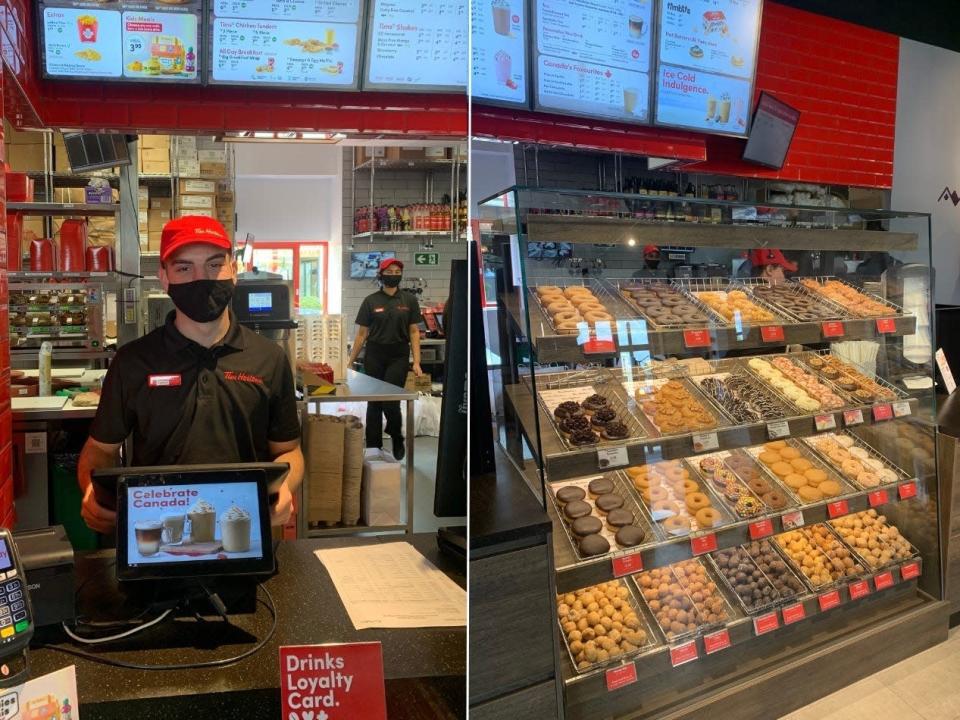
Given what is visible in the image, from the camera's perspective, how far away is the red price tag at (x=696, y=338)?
1.96 meters

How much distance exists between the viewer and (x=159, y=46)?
3.07ft

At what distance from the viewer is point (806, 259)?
228 centimetres

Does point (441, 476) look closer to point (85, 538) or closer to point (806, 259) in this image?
point (85, 538)

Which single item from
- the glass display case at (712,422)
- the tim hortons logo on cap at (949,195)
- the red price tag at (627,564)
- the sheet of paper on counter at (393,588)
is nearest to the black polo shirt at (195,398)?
the sheet of paper on counter at (393,588)

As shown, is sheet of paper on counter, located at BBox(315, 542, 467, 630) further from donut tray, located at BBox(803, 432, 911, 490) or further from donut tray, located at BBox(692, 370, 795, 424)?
donut tray, located at BBox(803, 432, 911, 490)

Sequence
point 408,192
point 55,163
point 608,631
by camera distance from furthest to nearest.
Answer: point 608,631
point 408,192
point 55,163

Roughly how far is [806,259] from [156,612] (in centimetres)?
201

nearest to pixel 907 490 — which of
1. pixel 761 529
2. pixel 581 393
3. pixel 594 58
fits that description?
pixel 761 529

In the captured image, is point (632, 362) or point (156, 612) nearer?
point (156, 612)

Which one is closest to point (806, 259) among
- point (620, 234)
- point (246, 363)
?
point (620, 234)

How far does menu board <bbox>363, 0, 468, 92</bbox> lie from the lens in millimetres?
1062

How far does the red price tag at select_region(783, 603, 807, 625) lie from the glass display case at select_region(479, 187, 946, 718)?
10 mm

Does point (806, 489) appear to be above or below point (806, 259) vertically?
below

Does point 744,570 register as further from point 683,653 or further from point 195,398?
point 195,398
